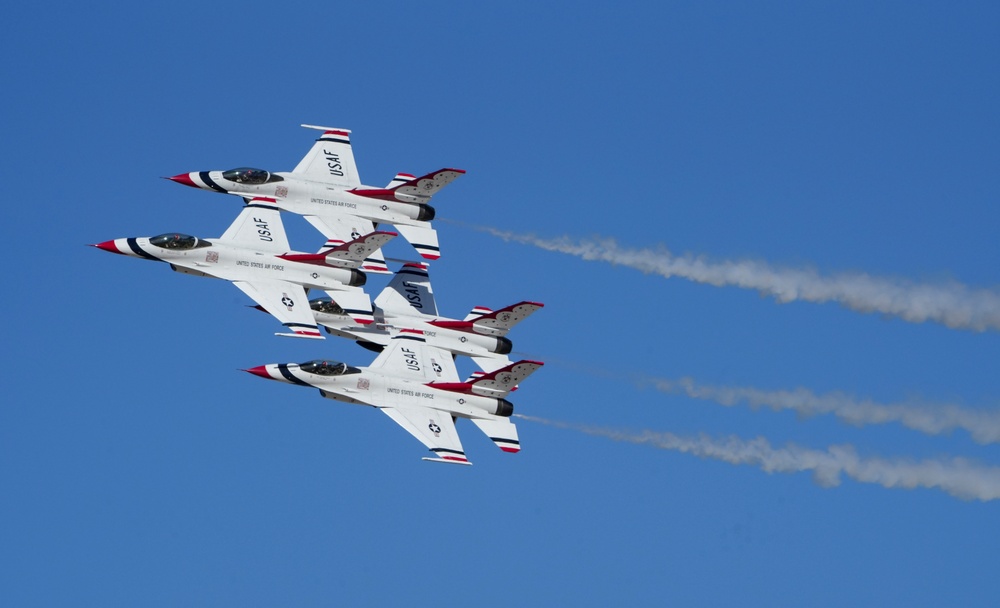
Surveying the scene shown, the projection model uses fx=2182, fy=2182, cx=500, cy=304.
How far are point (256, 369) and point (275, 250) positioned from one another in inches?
222

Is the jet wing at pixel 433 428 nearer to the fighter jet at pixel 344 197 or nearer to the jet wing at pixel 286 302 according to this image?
the jet wing at pixel 286 302

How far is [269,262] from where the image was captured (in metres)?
86.8

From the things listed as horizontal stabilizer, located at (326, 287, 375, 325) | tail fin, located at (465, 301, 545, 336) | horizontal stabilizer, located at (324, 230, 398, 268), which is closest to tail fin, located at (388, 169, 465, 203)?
horizontal stabilizer, located at (324, 230, 398, 268)

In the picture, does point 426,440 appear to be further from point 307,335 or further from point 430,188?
point 430,188

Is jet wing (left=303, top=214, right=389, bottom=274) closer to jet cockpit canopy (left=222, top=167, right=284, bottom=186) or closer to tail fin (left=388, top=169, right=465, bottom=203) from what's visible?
tail fin (left=388, top=169, right=465, bottom=203)

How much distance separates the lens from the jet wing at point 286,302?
84938mm

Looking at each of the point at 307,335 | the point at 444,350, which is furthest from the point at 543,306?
the point at 307,335

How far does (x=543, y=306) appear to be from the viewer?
87.8 m

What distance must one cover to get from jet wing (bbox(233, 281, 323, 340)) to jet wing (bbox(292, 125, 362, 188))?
6.99 m

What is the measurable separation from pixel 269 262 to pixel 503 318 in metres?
9.72

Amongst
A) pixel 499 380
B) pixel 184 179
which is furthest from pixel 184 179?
pixel 499 380

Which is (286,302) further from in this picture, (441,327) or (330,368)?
(441,327)

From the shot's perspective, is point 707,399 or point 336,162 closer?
point 707,399

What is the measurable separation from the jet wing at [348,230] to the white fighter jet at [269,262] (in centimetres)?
133
